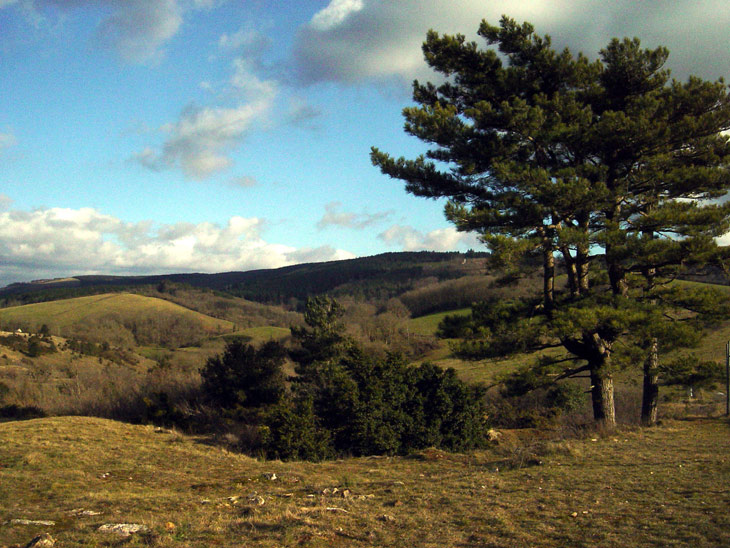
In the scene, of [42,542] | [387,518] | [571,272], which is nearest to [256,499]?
[387,518]

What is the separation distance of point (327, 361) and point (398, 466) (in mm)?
23959

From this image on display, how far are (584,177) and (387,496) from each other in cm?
920

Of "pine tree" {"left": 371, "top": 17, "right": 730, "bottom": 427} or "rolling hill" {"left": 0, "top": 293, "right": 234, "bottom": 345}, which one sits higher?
"pine tree" {"left": 371, "top": 17, "right": 730, "bottom": 427}

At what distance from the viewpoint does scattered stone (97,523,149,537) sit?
5438 millimetres

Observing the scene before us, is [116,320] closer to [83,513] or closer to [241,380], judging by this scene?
[241,380]

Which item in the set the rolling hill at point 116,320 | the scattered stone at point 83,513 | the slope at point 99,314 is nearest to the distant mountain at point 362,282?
the slope at point 99,314

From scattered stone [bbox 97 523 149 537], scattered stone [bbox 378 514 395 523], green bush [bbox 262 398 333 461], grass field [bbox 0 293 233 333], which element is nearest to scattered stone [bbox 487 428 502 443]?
green bush [bbox 262 398 333 461]

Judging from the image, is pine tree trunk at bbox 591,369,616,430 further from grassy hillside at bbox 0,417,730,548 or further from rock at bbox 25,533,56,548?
rock at bbox 25,533,56,548

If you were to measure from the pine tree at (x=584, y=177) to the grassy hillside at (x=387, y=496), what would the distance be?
2.75 m

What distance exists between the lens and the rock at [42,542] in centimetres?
486

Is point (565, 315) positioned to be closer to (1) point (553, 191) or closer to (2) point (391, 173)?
(1) point (553, 191)

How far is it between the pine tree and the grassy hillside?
9.01ft

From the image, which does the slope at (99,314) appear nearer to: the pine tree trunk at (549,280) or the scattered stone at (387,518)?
the pine tree trunk at (549,280)

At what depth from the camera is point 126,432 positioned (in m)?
15.1
